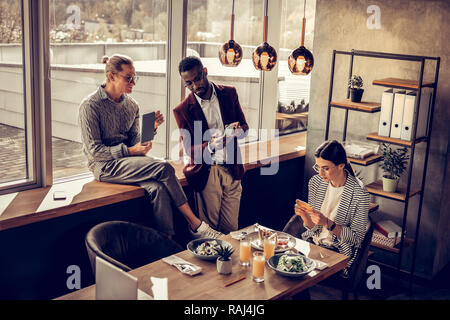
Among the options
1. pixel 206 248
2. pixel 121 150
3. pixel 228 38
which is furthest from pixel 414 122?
pixel 121 150

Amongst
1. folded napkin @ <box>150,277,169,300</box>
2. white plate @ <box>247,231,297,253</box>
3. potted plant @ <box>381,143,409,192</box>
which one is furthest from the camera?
potted plant @ <box>381,143,409,192</box>

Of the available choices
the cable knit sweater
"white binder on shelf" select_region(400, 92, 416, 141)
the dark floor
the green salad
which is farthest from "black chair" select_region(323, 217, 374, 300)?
the cable knit sweater

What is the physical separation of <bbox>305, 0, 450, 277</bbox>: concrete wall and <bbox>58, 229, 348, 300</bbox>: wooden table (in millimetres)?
1761

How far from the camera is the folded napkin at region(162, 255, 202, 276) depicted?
2.96 meters

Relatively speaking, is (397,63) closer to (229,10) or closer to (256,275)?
(229,10)

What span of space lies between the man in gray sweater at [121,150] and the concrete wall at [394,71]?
1.80 meters

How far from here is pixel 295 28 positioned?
221 inches

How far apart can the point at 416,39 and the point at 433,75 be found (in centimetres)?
32

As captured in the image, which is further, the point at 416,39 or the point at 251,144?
the point at 251,144

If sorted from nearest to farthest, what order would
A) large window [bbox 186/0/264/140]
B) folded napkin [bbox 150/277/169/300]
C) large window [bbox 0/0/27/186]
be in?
folded napkin [bbox 150/277/169/300] < large window [bbox 0/0/27/186] < large window [bbox 186/0/264/140]

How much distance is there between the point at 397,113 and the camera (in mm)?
4328

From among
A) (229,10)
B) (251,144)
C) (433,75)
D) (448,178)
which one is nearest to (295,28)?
(229,10)

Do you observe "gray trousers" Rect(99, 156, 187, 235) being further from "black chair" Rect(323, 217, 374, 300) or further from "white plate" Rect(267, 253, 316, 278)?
"black chair" Rect(323, 217, 374, 300)
